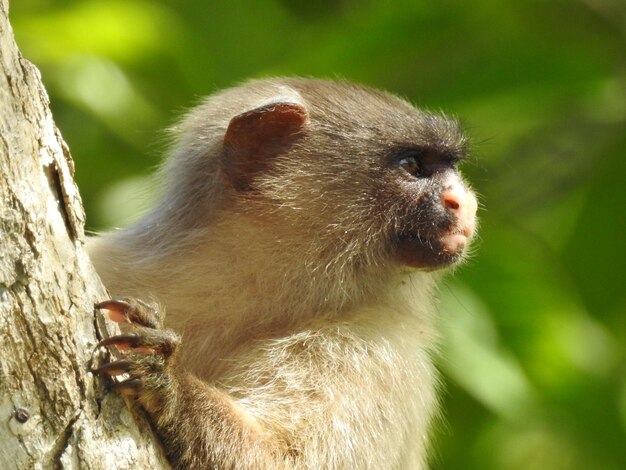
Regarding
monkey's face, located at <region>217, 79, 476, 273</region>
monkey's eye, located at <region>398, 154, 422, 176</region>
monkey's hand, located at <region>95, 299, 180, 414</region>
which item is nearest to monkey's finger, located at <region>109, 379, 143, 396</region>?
monkey's hand, located at <region>95, 299, 180, 414</region>

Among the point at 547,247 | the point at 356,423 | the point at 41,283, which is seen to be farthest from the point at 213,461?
the point at 547,247

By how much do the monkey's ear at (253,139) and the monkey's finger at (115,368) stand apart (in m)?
1.94

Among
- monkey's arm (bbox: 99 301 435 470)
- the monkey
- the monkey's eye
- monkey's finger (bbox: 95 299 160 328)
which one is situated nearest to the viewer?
monkey's finger (bbox: 95 299 160 328)

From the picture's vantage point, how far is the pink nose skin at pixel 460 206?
557 cm

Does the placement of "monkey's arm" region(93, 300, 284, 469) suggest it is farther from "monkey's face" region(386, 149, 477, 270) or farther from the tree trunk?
"monkey's face" region(386, 149, 477, 270)

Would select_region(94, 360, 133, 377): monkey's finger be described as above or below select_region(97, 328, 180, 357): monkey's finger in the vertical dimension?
below

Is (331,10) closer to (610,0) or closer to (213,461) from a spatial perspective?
(610,0)

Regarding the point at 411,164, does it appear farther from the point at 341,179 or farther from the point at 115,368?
the point at 115,368

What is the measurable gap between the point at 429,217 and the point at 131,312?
2.17 metres

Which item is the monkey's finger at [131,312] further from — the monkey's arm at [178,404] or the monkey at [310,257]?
the monkey at [310,257]

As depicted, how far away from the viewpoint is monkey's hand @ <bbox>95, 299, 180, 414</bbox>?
12.2 ft

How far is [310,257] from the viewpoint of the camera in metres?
5.50

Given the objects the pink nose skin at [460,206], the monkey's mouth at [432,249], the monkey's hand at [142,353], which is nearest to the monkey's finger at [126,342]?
the monkey's hand at [142,353]

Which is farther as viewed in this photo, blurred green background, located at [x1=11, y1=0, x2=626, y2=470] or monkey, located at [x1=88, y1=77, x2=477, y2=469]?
blurred green background, located at [x1=11, y1=0, x2=626, y2=470]
